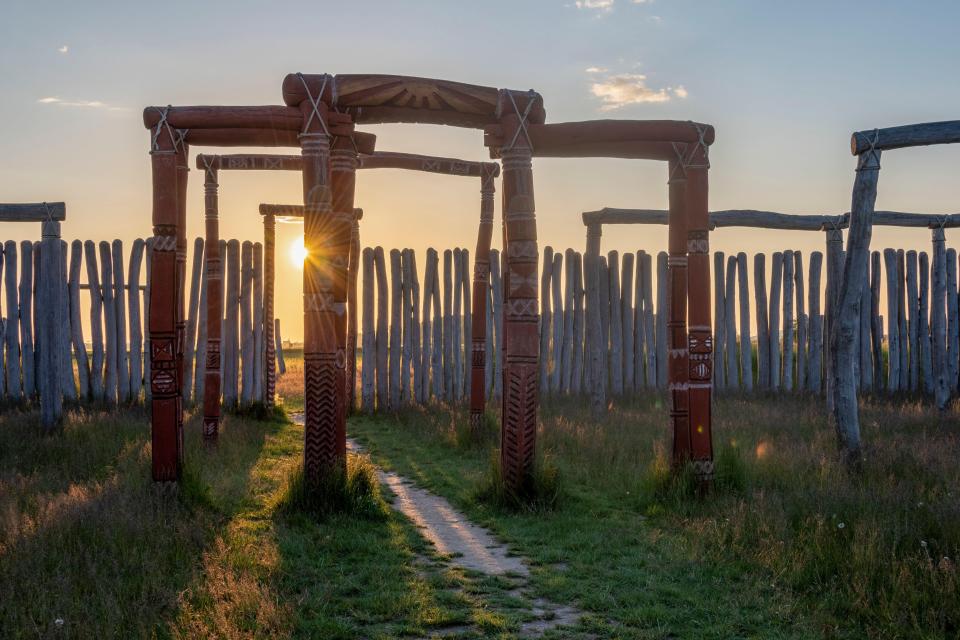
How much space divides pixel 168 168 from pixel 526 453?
3.70m

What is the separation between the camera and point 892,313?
47.1ft

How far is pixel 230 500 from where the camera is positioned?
22.7ft

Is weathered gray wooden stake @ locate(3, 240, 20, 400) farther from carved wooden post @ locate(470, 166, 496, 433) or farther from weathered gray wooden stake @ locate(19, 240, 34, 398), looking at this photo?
carved wooden post @ locate(470, 166, 496, 433)

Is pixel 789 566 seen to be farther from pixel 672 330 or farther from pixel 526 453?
pixel 672 330

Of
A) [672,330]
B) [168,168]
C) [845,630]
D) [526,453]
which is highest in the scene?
[168,168]

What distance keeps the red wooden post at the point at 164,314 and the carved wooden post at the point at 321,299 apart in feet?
3.45

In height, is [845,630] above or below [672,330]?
below

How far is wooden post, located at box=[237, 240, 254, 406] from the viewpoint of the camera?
1338 cm

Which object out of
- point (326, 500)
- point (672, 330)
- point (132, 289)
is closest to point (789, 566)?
point (672, 330)

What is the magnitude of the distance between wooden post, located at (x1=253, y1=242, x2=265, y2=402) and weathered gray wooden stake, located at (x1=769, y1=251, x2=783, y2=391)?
8.49 m

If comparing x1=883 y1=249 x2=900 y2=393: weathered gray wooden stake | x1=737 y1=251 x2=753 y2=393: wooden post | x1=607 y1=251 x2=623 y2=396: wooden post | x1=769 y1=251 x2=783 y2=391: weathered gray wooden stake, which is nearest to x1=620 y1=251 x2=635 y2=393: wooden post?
x1=607 y1=251 x2=623 y2=396: wooden post

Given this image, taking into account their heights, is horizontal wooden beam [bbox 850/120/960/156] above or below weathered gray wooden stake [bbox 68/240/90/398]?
above

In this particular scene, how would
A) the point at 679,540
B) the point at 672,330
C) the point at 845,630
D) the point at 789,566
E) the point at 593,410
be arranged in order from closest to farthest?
the point at 845,630 < the point at 789,566 < the point at 679,540 < the point at 672,330 < the point at 593,410

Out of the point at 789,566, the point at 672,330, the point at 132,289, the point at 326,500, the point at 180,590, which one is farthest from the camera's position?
the point at 132,289
